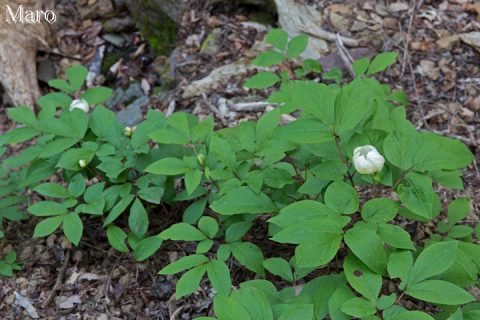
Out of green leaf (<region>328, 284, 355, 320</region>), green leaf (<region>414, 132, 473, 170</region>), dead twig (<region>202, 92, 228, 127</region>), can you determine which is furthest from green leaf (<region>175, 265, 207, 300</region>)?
dead twig (<region>202, 92, 228, 127</region>)

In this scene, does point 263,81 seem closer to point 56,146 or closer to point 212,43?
point 56,146

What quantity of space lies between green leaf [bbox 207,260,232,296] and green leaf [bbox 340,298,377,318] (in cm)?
44

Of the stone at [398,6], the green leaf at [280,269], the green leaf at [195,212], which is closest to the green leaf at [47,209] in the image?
the green leaf at [195,212]

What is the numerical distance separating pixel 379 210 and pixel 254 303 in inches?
22.1

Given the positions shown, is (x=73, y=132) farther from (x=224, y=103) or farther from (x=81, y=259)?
(x=224, y=103)

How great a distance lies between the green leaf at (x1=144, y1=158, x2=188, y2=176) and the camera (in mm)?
2162

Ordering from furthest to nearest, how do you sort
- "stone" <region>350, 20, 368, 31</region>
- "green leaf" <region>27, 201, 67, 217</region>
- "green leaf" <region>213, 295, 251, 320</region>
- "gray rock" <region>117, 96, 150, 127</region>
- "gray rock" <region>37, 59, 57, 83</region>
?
"gray rock" <region>37, 59, 57, 83</region>, "stone" <region>350, 20, 368, 31</region>, "gray rock" <region>117, 96, 150, 127</region>, "green leaf" <region>27, 201, 67, 217</region>, "green leaf" <region>213, 295, 251, 320</region>

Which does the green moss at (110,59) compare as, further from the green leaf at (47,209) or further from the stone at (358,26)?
the green leaf at (47,209)

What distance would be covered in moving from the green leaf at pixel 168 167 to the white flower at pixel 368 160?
74 cm

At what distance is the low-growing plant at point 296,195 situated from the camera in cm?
169

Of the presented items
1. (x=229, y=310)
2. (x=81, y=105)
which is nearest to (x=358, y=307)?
(x=229, y=310)

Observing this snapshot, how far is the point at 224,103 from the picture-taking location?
3.50m

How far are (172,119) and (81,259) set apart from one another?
93 centimetres

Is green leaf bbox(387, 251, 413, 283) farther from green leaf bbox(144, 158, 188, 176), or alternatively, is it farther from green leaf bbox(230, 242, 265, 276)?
green leaf bbox(144, 158, 188, 176)
